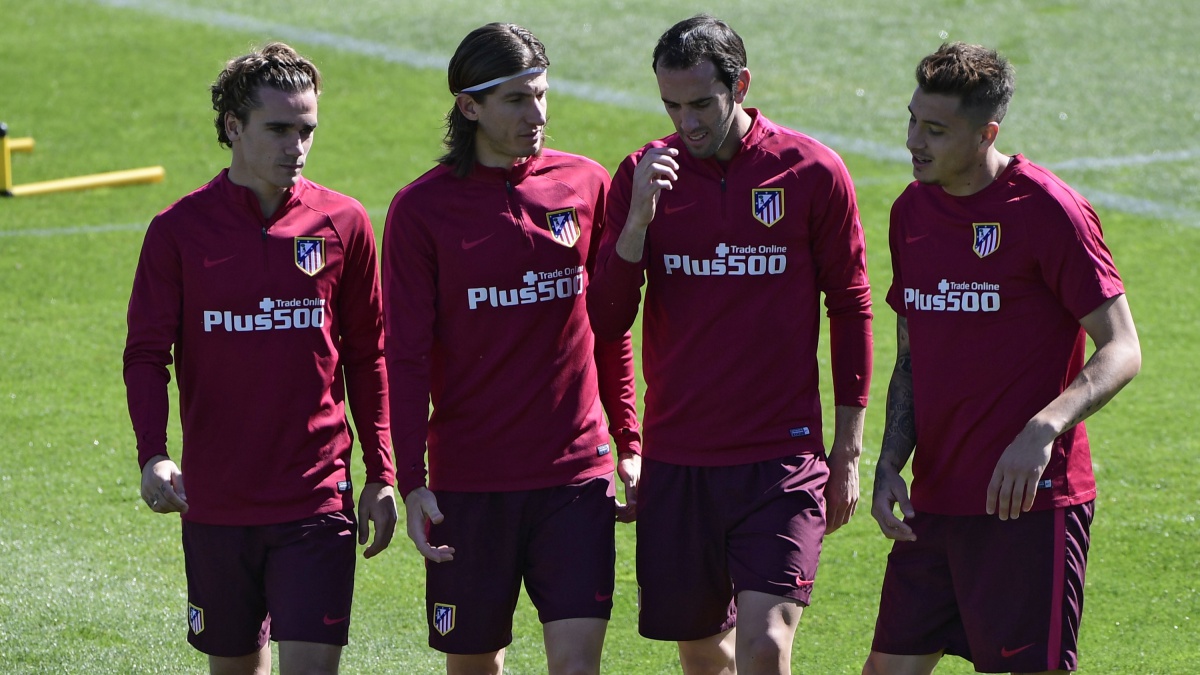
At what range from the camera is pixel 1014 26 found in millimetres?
16875

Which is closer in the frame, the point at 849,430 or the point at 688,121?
the point at 688,121

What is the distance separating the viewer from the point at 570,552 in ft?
15.1

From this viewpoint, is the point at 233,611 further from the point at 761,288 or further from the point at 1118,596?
the point at 1118,596

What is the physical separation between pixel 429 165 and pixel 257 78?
838cm

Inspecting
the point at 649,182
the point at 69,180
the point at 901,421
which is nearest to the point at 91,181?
the point at 69,180

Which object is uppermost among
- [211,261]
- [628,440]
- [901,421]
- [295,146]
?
[295,146]

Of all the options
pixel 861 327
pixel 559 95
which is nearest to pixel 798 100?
pixel 559 95

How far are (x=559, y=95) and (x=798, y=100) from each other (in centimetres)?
213

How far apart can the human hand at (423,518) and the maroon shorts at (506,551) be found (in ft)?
0.42

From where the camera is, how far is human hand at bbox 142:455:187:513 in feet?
14.2

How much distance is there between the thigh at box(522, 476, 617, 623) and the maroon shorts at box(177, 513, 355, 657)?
0.53 m

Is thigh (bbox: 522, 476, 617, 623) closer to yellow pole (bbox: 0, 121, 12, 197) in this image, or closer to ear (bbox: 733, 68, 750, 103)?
ear (bbox: 733, 68, 750, 103)

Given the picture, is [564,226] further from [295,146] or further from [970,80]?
[970,80]

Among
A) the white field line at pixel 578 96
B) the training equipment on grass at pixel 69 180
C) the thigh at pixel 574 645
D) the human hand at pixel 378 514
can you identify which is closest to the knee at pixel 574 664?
the thigh at pixel 574 645
